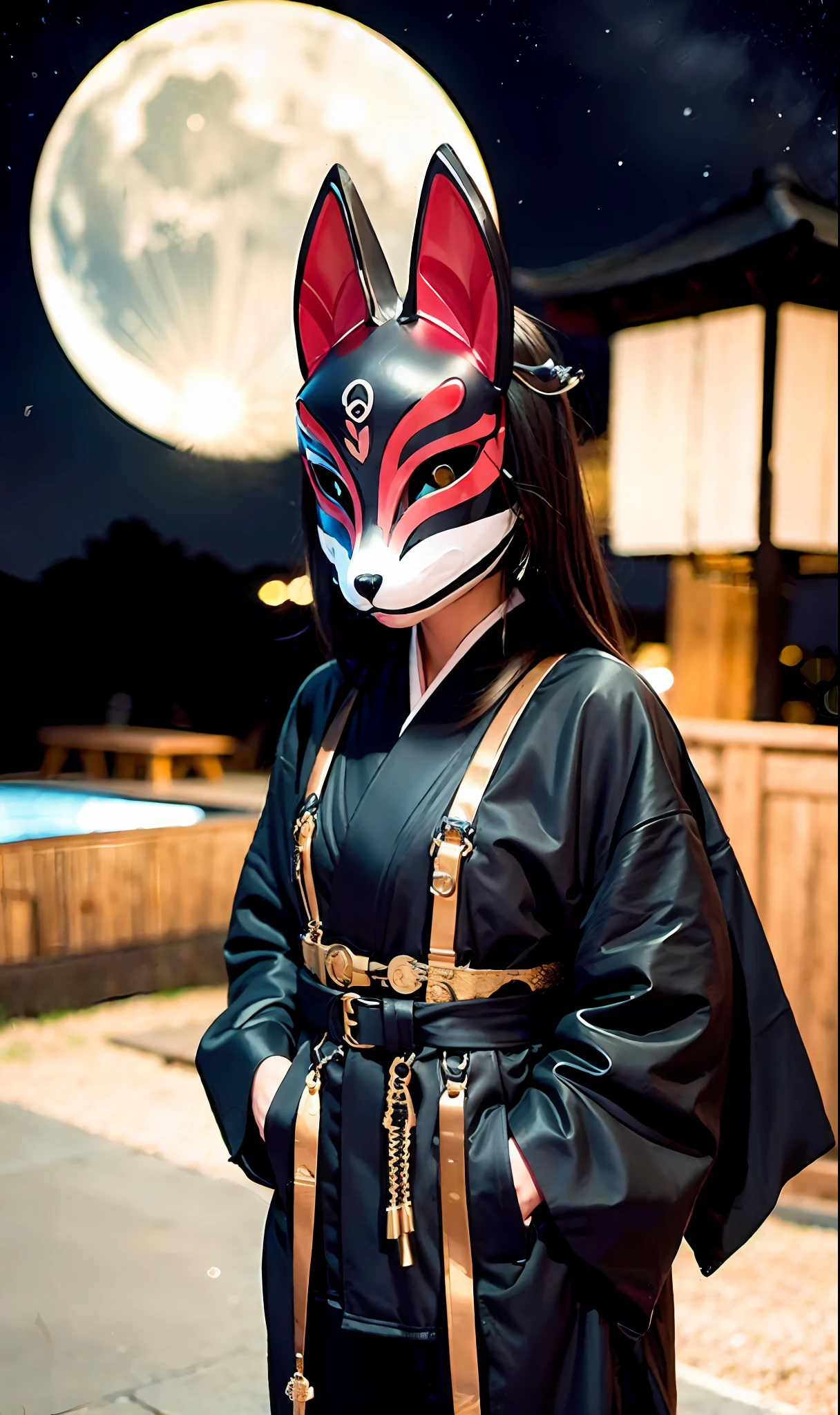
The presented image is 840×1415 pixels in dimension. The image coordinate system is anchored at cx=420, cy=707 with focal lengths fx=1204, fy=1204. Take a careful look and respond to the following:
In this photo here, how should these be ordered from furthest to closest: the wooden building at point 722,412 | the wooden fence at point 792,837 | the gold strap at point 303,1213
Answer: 1. the wooden building at point 722,412
2. the wooden fence at point 792,837
3. the gold strap at point 303,1213

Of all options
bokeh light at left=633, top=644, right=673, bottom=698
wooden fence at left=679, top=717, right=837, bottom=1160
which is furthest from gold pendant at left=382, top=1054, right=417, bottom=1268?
bokeh light at left=633, top=644, right=673, bottom=698

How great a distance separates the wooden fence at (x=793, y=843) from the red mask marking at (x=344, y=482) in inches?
87.6

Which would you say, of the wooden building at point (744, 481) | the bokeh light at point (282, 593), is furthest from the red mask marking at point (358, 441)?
the wooden building at point (744, 481)

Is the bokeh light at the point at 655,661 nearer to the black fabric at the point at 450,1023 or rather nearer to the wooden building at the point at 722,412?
the wooden building at the point at 722,412

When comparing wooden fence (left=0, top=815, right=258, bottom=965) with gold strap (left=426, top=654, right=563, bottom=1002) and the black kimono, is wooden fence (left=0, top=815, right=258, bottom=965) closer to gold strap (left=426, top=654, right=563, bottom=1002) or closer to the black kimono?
the black kimono

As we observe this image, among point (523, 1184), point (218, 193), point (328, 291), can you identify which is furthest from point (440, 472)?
point (218, 193)

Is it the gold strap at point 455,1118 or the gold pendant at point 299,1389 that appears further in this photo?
the gold pendant at point 299,1389

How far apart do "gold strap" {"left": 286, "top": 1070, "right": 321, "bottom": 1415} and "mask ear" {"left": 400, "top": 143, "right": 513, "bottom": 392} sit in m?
0.81

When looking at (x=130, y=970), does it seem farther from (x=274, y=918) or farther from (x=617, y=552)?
(x=617, y=552)

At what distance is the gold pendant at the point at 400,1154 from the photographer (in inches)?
49.1

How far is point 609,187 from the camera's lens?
2.54 meters

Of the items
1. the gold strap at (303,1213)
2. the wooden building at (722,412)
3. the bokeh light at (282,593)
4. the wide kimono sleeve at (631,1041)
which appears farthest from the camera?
the wooden building at (722,412)

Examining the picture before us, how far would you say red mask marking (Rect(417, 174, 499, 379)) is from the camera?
1.30 meters

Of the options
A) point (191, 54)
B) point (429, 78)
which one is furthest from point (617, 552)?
point (191, 54)
